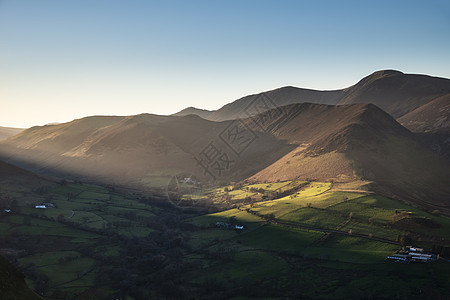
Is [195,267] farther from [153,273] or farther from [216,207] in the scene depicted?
[216,207]

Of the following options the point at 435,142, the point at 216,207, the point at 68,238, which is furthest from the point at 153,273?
the point at 435,142

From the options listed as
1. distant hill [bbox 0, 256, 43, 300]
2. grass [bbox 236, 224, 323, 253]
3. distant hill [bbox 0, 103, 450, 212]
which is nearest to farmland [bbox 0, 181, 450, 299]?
grass [bbox 236, 224, 323, 253]

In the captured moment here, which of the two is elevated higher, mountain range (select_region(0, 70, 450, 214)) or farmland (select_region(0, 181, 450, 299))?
mountain range (select_region(0, 70, 450, 214))

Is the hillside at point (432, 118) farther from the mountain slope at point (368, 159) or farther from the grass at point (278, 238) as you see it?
the grass at point (278, 238)

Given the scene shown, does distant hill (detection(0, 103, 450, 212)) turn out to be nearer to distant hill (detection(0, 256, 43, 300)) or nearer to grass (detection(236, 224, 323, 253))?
grass (detection(236, 224, 323, 253))

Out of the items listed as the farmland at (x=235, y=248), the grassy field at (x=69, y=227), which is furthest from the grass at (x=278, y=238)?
the grassy field at (x=69, y=227)

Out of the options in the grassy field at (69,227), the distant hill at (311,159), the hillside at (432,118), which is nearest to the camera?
the grassy field at (69,227)

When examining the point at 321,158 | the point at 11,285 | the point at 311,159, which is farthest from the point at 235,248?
the point at 311,159

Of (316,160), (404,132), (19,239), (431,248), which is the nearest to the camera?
(431,248)
